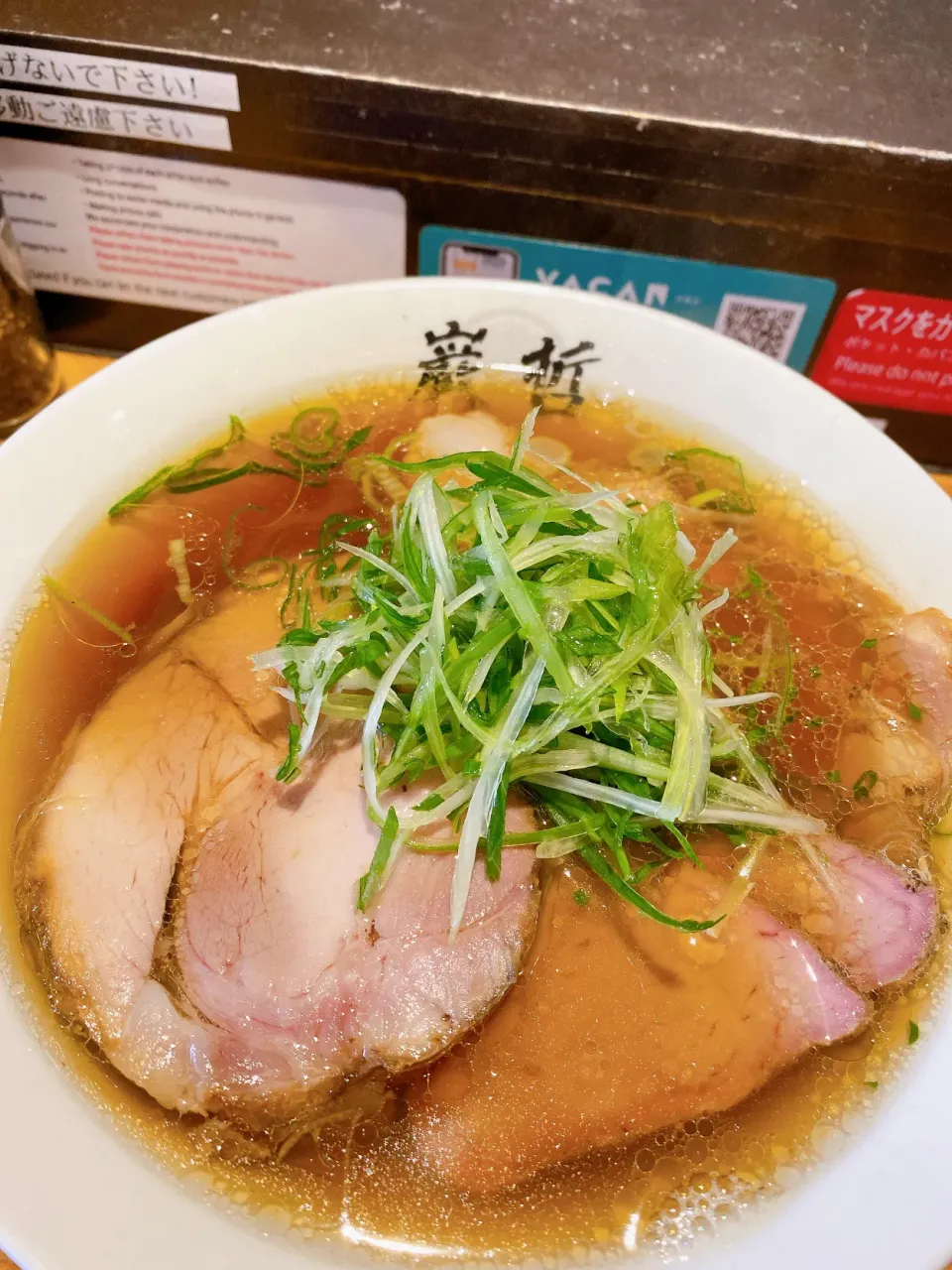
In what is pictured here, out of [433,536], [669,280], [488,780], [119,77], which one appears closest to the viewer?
[488,780]

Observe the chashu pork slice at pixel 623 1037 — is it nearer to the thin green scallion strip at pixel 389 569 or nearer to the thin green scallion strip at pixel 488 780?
the thin green scallion strip at pixel 488 780

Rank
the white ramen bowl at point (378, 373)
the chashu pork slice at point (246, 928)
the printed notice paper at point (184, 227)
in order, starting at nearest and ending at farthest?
the white ramen bowl at point (378, 373) → the chashu pork slice at point (246, 928) → the printed notice paper at point (184, 227)

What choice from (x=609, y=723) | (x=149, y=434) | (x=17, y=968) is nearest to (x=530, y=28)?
(x=149, y=434)

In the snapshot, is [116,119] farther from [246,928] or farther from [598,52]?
[246,928]

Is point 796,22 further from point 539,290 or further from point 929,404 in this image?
point 929,404

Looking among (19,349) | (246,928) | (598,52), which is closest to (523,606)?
(246,928)

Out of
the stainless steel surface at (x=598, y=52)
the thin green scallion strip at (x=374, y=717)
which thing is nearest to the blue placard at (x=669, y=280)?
the stainless steel surface at (x=598, y=52)
